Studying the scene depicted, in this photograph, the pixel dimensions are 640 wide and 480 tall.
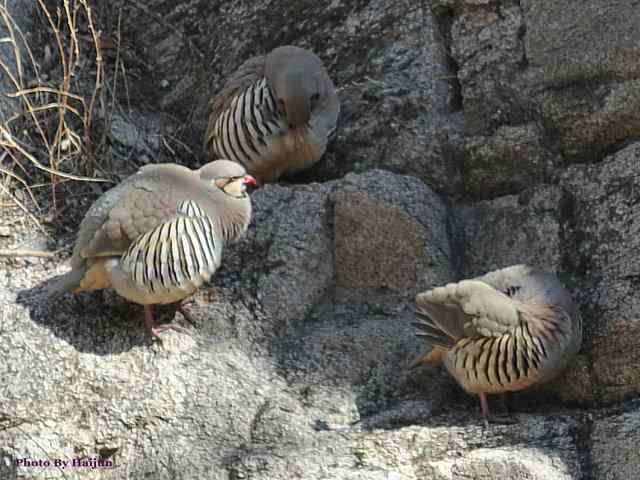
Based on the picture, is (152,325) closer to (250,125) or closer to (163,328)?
(163,328)

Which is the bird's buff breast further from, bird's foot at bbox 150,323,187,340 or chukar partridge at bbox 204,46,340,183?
bird's foot at bbox 150,323,187,340

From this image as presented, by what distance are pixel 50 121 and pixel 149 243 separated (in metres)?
1.71

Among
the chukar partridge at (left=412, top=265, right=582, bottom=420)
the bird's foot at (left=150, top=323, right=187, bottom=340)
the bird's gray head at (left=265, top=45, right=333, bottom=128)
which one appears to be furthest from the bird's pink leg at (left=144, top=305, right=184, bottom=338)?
the bird's gray head at (left=265, top=45, right=333, bottom=128)

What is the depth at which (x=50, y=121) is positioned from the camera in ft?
21.4

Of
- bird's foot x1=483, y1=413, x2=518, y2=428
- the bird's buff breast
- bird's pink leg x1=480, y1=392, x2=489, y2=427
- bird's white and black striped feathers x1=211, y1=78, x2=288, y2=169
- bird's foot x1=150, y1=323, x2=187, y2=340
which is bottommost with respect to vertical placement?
bird's foot x1=483, y1=413, x2=518, y2=428

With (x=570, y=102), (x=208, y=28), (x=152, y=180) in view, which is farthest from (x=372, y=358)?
(x=208, y=28)

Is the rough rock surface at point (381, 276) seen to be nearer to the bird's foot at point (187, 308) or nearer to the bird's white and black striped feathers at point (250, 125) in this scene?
the bird's foot at point (187, 308)

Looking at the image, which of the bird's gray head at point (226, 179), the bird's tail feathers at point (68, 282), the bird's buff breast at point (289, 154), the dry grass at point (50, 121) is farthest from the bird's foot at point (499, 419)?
the dry grass at point (50, 121)

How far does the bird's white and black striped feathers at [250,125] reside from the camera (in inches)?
250

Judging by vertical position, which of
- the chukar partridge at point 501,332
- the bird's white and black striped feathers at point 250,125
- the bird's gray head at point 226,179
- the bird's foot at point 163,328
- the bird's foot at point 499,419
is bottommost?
the bird's foot at point 499,419

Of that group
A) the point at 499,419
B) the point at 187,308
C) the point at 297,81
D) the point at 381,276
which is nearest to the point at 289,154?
the point at 297,81

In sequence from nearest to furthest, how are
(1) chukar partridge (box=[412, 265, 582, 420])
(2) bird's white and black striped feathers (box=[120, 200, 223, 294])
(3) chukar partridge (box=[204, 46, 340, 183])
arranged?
(1) chukar partridge (box=[412, 265, 582, 420]) < (2) bird's white and black striped feathers (box=[120, 200, 223, 294]) < (3) chukar partridge (box=[204, 46, 340, 183])

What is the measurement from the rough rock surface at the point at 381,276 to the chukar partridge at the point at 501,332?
→ 0.19 metres

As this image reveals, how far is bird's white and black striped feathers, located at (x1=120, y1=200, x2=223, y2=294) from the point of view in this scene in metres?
5.15
